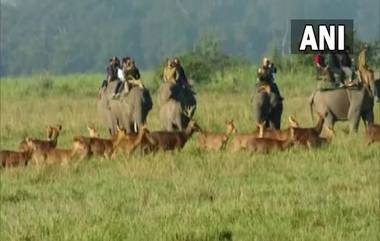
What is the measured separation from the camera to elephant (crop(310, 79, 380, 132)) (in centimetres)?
1934

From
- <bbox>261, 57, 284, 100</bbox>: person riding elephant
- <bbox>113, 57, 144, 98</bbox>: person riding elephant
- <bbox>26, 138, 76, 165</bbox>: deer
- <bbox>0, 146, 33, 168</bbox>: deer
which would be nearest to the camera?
<bbox>26, 138, 76, 165</bbox>: deer

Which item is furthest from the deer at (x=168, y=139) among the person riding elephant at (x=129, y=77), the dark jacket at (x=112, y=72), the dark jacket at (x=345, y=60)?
the dark jacket at (x=345, y=60)

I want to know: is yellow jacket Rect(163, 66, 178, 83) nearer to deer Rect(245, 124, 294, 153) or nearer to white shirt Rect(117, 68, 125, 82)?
white shirt Rect(117, 68, 125, 82)

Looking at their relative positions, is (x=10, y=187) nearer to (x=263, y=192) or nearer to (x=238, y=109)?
(x=263, y=192)

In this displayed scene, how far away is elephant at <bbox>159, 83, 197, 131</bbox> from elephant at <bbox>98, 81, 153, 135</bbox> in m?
0.67

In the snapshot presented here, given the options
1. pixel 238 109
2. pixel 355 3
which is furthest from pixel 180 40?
pixel 238 109

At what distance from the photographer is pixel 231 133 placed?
675 inches

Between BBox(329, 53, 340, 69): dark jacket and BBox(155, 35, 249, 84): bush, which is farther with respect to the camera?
BBox(155, 35, 249, 84): bush

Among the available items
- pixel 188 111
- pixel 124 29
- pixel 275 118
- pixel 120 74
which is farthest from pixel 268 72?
pixel 124 29

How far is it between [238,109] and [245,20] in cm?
16992

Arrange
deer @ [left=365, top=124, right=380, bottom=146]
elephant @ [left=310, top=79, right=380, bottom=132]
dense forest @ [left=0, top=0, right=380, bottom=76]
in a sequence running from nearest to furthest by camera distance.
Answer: deer @ [left=365, top=124, right=380, bottom=146], elephant @ [left=310, top=79, right=380, bottom=132], dense forest @ [left=0, top=0, right=380, bottom=76]

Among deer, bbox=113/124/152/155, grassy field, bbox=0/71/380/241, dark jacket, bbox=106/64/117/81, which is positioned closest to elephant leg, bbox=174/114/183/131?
grassy field, bbox=0/71/380/241

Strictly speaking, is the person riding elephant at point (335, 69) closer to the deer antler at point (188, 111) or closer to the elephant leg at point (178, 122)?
the deer antler at point (188, 111)

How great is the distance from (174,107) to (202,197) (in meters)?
7.39
